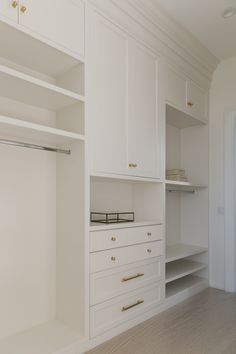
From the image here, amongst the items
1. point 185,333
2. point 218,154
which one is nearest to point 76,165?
point 185,333

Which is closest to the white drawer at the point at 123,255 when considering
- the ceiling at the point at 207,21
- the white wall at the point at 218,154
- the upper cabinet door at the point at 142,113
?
the upper cabinet door at the point at 142,113

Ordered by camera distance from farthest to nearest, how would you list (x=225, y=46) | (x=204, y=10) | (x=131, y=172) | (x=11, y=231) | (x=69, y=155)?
1. (x=225, y=46)
2. (x=204, y=10)
3. (x=131, y=172)
4. (x=69, y=155)
5. (x=11, y=231)

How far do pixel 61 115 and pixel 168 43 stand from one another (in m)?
1.38

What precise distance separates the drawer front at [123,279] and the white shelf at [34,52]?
5.10ft

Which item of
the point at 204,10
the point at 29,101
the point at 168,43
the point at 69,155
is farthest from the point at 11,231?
the point at 204,10

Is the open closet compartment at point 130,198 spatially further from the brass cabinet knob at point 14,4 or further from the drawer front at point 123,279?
the brass cabinet knob at point 14,4

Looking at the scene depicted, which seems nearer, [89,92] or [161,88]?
[89,92]

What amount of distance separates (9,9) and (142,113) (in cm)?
134

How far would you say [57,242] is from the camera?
2.26m

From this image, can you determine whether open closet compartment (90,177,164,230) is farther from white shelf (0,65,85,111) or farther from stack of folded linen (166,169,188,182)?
white shelf (0,65,85,111)

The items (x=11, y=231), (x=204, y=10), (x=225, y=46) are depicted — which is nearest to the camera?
(x=11, y=231)

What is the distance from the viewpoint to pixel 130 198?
304 centimetres

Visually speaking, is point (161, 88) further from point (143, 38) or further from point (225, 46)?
point (225, 46)

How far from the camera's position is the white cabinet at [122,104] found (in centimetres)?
217
